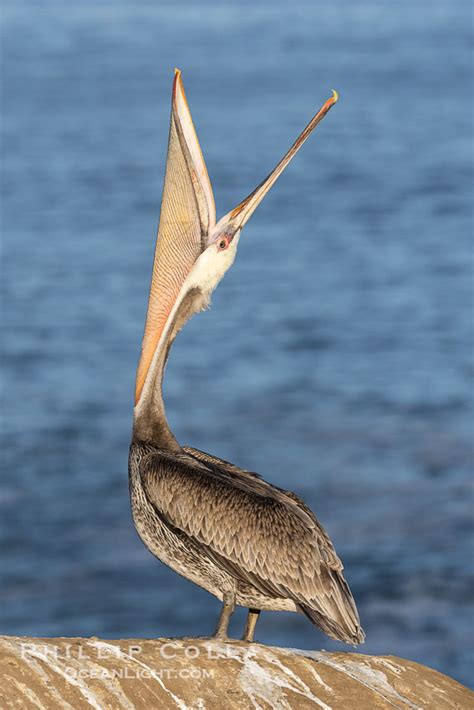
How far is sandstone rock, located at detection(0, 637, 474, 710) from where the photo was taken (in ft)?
25.9

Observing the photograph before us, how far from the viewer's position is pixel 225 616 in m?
8.93

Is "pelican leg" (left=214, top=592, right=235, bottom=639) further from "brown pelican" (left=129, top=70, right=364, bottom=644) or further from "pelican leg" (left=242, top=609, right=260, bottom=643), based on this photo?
"pelican leg" (left=242, top=609, right=260, bottom=643)

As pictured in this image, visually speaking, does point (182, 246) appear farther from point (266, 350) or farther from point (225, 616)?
point (266, 350)

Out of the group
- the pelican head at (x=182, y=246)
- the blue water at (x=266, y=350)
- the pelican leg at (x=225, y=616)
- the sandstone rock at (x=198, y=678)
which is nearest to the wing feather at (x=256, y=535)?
the pelican leg at (x=225, y=616)

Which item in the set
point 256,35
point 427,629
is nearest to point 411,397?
point 427,629

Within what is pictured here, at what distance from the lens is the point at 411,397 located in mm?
29203

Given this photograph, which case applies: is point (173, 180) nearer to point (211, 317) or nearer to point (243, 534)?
point (243, 534)

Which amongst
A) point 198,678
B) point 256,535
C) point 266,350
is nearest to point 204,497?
point 256,535

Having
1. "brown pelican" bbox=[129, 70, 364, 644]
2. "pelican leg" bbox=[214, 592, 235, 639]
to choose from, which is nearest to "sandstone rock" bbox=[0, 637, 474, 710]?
"pelican leg" bbox=[214, 592, 235, 639]

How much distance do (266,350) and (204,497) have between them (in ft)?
71.7

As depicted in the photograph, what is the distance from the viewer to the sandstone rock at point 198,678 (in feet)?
25.9

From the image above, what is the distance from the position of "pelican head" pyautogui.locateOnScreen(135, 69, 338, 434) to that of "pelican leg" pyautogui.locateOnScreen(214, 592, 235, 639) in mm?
1253

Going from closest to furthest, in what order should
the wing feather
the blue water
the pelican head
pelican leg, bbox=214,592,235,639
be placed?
pelican leg, bbox=214,592,235,639 < the wing feather < the pelican head < the blue water

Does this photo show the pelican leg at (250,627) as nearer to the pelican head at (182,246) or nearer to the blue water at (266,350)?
the pelican head at (182,246)
